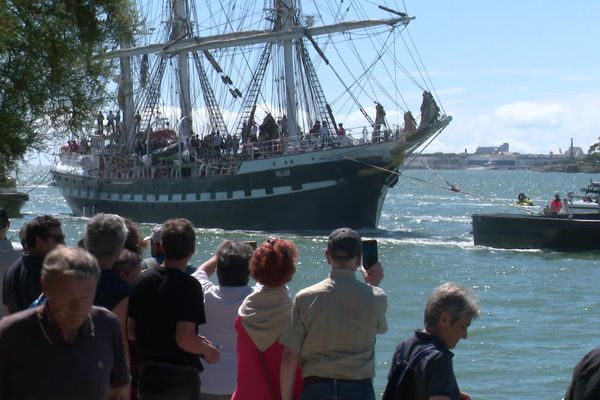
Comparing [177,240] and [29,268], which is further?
[29,268]

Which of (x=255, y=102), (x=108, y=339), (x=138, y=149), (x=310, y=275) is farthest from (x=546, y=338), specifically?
(x=138, y=149)

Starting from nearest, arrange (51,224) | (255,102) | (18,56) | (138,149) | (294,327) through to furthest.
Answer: (294,327)
(51,224)
(18,56)
(255,102)
(138,149)

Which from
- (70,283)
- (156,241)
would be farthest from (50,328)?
(156,241)

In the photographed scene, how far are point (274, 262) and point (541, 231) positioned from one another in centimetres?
2933

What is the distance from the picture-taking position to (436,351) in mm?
5137

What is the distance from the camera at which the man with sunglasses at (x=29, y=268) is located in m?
6.28

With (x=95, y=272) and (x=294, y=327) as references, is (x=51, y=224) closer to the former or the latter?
(x=294, y=327)

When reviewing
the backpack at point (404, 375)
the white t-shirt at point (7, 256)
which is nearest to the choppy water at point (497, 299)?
the white t-shirt at point (7, 256)

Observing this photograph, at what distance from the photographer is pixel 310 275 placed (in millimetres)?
28516

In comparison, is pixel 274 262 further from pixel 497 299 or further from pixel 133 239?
pixel 497 299

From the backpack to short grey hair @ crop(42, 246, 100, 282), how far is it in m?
1.48

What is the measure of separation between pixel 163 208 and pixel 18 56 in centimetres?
4399

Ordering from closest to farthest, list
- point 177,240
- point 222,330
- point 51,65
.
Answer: point 177,240
point 222,330
point 51,65

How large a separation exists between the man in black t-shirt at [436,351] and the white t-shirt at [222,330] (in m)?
1.43
